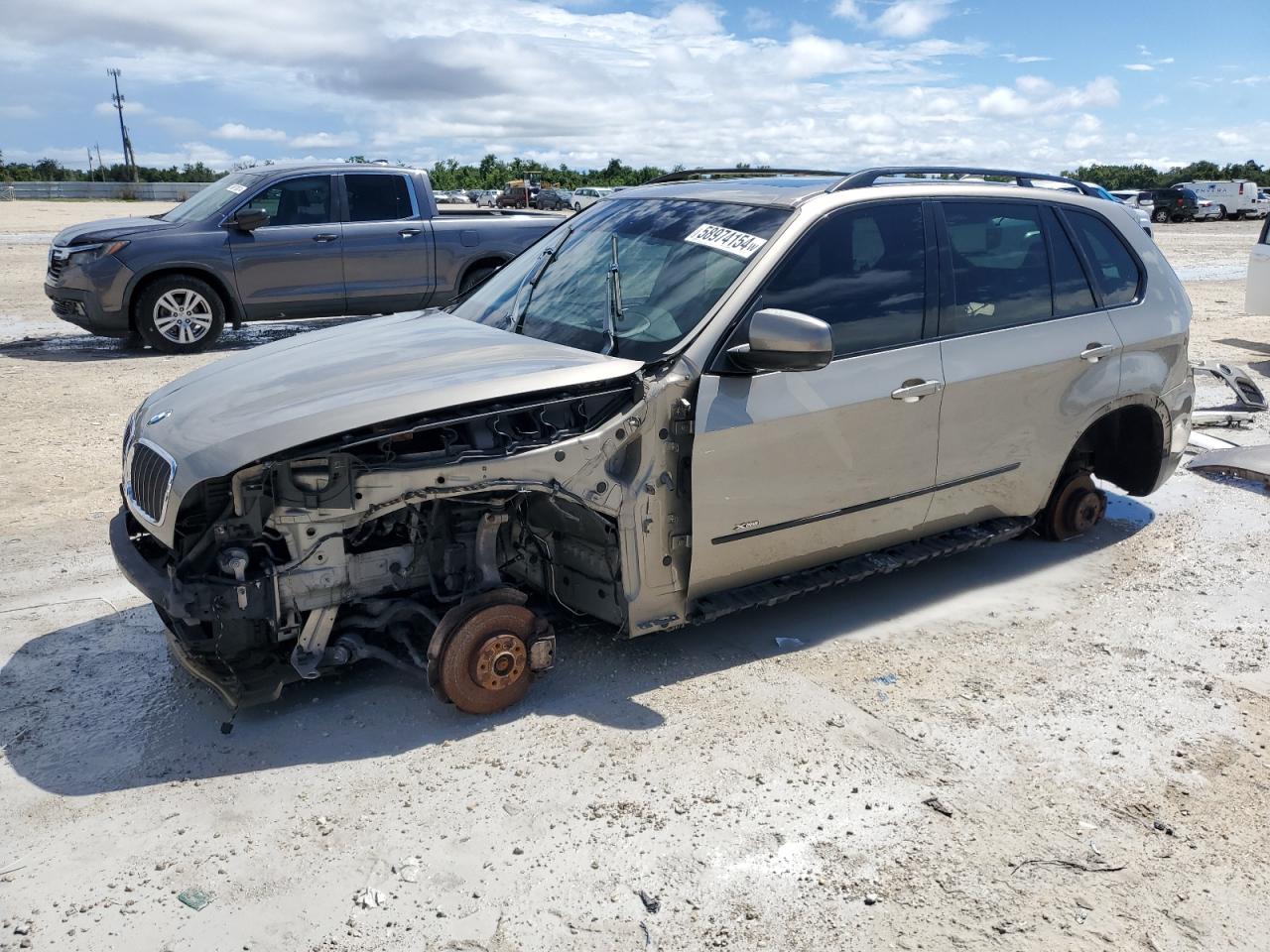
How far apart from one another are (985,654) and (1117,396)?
1634 mm

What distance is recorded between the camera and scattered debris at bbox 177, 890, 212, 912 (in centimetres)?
288

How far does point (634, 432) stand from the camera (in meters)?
Result: 3.76

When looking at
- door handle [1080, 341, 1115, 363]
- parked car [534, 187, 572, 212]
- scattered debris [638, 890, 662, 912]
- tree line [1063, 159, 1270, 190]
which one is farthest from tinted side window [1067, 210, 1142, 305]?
tree line [1063, 159, 1270, 190]

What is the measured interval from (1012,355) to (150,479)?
136 inches

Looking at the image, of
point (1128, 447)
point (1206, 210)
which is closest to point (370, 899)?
point (1128, 447)

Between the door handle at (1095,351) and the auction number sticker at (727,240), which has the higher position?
the auction number sticker at (727,240)

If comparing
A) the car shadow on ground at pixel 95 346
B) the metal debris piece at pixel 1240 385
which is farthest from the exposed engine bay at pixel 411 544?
the car shadow on ground at pixel 95 346

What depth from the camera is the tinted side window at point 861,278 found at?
418 cm

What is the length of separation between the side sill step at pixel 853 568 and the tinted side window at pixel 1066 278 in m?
1.02

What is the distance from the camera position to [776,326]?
3.78 meters

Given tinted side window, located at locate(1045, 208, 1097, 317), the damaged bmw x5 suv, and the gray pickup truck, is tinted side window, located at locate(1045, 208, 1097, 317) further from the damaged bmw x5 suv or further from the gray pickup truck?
the gray pickup truck

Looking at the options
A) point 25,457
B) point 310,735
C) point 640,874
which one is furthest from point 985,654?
point 25,457

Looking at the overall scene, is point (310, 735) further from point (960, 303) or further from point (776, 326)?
point (960, 303)

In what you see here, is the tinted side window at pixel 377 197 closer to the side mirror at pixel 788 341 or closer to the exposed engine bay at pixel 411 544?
the exposed engine bay at pixel 411 544
